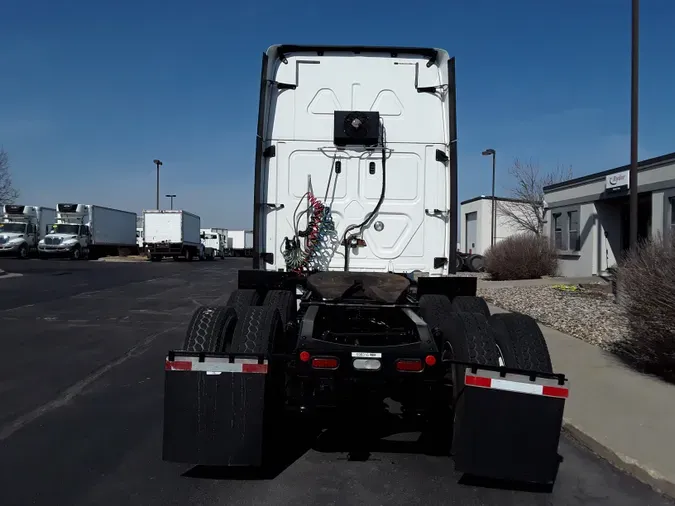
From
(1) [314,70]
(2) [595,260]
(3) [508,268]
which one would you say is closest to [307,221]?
(1) [314,70]

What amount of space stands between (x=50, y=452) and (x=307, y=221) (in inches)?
141

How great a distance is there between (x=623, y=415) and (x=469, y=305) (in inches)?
70.9

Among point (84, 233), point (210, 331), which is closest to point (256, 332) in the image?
point (210, 331)

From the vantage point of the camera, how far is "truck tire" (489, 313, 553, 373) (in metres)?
4.53

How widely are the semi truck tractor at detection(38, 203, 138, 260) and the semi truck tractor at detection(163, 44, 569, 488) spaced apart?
38.6 m

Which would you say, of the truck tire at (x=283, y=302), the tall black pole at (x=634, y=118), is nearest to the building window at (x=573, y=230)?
the tall black pole at (x=634, y=118)

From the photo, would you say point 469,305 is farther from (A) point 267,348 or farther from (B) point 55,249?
(B) point 55,249

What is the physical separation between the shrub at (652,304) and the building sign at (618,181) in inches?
595

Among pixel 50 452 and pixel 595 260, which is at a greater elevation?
pixel 595 260

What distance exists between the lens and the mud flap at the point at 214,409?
14.2ft

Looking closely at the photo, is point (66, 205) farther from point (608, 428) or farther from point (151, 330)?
point (608, 428)

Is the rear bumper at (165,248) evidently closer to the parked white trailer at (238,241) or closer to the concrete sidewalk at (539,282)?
the concrete sidewalk at (539,282)

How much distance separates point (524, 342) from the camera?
15.3 ft

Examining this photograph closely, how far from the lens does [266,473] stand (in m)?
4.83
